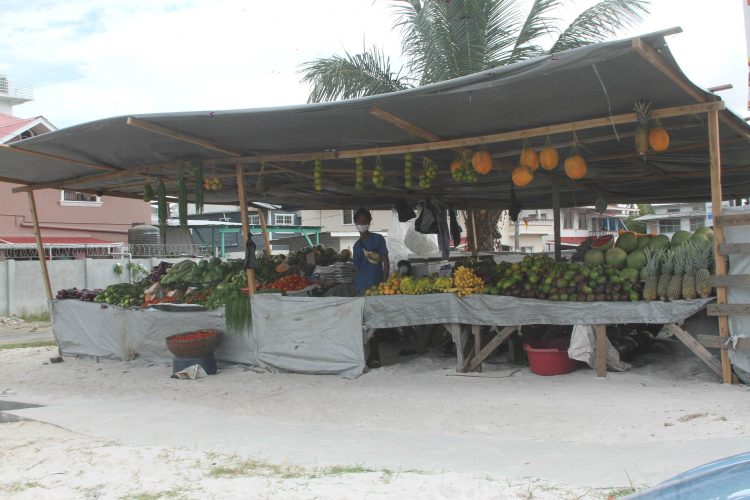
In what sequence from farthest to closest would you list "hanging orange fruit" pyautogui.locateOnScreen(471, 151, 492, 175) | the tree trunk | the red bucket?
the tree trunk < "hanging orange fruit" pyautogui.locateOnScreen(471, 151, 492, 175) < the red bucket

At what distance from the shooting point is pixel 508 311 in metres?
7.49

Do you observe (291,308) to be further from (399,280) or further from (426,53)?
(426,53)

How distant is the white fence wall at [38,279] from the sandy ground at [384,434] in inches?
537

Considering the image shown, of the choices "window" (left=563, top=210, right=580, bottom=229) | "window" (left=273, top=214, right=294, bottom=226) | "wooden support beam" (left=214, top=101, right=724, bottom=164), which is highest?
"window" (left=273, top=214, right=294, bottom=226)

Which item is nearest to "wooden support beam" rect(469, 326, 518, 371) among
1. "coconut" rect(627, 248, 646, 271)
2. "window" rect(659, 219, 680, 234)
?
"coconut" rect(627, 248, 646, 271)

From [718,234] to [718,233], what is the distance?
0.01 meters

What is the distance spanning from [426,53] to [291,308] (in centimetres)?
734

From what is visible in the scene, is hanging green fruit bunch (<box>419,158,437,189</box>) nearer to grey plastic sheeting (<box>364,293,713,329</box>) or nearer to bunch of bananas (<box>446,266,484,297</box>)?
bunch of bananas (<box>446,266,484,297</box>)

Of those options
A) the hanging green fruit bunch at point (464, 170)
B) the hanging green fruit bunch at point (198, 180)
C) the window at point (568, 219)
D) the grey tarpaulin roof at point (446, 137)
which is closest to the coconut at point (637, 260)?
the grey tarpaulin roof at point (446, 137)

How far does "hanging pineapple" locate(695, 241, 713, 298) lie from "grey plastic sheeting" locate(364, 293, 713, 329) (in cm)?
11

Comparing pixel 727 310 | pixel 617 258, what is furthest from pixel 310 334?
pixel 727 310

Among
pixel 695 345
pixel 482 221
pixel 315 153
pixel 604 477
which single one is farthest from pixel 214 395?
pixel 482 221

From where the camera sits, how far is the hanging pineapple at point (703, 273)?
21.1ft

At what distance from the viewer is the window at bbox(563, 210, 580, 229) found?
49062 millimetres
